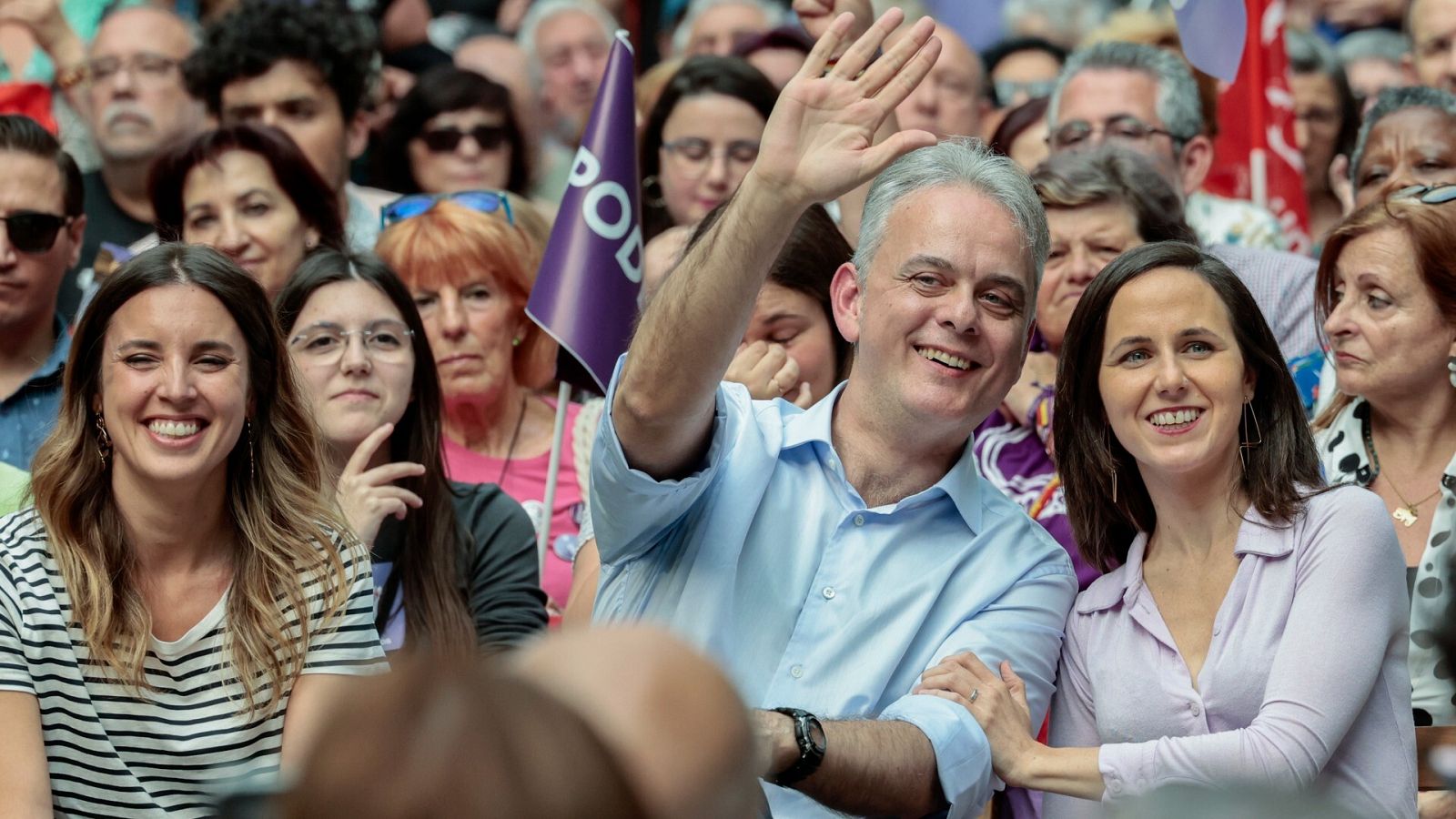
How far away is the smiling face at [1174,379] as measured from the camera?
3.62 m

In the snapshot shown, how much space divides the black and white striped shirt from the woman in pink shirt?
135 cm

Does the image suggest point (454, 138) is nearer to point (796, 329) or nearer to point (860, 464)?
point (796, 329)

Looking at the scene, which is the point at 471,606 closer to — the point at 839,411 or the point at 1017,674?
the point at 839,411

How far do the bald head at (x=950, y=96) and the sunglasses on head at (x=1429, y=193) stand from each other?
8.60 feet

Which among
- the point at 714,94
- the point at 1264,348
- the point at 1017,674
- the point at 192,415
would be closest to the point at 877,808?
the point at 1017,674

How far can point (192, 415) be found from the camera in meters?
3.86

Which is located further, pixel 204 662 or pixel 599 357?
pixel 599 357

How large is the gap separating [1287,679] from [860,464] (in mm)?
876

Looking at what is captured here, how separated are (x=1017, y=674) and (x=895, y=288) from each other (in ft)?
2.51

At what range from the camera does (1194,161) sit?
20.0ft

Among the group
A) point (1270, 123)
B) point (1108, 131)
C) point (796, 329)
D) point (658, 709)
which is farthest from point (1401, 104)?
point (658, 709)

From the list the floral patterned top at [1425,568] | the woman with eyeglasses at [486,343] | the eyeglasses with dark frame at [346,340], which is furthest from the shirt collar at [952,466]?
the woman with eyeglasses at [486,343]

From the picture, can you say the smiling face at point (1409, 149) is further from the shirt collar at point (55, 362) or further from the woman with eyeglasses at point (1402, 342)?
the shirt collar at point (55, 362)

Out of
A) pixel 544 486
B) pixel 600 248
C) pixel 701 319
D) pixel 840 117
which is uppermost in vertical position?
pixel 840 117
